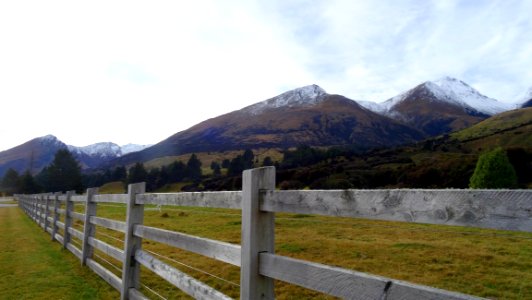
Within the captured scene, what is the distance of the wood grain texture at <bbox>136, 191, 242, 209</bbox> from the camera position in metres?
3.84

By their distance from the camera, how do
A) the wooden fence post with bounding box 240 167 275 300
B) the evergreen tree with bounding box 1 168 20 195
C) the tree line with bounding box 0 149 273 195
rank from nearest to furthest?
the wooden fence post with bounding box 240 167 275 300
the tree line with bounding box 0 149 273 195
the evergreen tree with bounding box 1 168 20 195

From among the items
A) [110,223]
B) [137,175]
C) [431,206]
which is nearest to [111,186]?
[137,175]

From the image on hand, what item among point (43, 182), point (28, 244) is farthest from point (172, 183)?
point (28, 244)

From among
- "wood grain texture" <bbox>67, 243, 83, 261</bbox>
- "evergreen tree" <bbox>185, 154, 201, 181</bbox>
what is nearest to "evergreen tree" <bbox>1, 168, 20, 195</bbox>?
"evergreen tree" <bbox>185, 154, 201, 181</bbox>

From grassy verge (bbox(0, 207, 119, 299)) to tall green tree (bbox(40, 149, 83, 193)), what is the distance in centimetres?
8484

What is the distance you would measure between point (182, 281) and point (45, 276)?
214 inches

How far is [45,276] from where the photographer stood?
328 inches

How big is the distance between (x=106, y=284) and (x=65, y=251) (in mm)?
5125

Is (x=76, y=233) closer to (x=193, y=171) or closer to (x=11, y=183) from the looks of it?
(x=193, y=171)

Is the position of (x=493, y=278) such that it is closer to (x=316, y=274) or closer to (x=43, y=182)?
(x=316, y=274)

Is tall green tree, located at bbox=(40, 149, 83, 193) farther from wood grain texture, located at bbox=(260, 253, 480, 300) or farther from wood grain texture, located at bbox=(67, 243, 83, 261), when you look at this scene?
wood grain texture, located at bbox=(260, 253, 480, 300)

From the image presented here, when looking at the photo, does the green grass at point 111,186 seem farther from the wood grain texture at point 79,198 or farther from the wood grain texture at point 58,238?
the wood grain texture at point 79,198

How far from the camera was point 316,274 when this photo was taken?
270 cm

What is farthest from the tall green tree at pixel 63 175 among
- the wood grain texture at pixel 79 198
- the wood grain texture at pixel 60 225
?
the wood grain texture at pixel 79 198
